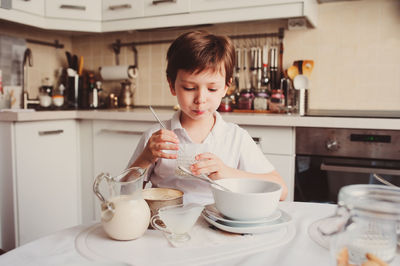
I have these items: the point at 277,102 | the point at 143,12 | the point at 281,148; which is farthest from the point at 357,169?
the point at 143,12

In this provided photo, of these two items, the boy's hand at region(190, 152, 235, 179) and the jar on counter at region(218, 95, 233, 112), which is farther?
the jar on counter at region(218, 95, 233, 112)

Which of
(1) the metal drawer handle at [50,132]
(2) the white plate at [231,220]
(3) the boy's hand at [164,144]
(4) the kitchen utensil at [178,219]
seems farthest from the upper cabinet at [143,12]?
(4) the kitchen utensil at [178,219]

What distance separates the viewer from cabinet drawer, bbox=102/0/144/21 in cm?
226

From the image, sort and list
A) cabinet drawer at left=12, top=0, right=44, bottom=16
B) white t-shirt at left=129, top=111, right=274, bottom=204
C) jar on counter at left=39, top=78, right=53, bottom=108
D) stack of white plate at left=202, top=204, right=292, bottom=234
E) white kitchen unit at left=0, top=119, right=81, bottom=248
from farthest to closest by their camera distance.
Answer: jar on counter at left=39, top=78, right=53, bottom=108 → cabinet drawer at left=12, top=0, right=44, bottom=16 → white kitchen unit at left=0, top=119, right=81, bottom=248 → white t-shirt at left=129, top=111, right=274, bottom=204 → stack of white plate at left=202, top=204, right=292, bottom=234

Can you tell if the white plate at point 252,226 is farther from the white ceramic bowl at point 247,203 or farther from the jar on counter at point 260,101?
the jar on counter at point 260,101

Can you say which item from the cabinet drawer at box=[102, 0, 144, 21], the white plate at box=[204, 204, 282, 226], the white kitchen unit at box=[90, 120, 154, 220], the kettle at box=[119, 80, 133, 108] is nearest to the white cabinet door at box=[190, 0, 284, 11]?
the cabinet drawer at box=[102, 0, 144, 21]

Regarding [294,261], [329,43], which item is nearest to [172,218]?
[294,261]

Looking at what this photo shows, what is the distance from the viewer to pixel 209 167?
0.82m

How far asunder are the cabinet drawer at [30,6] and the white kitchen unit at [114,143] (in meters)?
0.75

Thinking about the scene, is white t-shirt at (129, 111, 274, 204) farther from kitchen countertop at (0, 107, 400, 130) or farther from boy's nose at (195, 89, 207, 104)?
kitchen countertop at (0, 107, 400, 130)

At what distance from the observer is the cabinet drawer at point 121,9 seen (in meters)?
2.26

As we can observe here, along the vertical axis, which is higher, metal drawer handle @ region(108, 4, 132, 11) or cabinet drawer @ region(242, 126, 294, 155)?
metal drawer handle @ region(108, 4, 132, 11)

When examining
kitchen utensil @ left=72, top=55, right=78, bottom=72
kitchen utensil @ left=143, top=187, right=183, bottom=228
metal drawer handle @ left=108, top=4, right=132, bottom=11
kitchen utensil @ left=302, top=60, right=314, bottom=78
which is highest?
metal drawer handle @ left=108, top=4, right=132, bottom=11

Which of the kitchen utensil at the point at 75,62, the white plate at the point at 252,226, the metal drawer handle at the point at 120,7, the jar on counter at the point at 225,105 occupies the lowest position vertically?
the white plate at the point at 252,226
